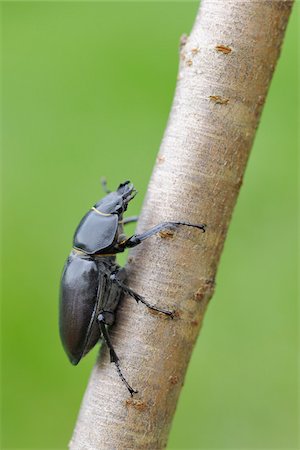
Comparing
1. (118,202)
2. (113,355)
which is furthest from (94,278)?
(113,355)

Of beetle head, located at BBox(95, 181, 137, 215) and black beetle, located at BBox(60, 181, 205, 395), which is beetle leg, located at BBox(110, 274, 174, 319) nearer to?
black beetle, located at BBox(60, 181, 205, 395)

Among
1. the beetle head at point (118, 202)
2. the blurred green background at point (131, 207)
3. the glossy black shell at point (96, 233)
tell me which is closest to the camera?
the glossy black shell at point (96, 233)

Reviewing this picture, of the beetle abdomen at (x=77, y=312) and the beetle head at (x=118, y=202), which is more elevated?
the beetle head at (x=118, y=202)

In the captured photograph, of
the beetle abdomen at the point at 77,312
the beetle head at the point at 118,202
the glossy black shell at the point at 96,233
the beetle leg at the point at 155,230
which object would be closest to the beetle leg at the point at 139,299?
the beetle leg at the point at 155,230

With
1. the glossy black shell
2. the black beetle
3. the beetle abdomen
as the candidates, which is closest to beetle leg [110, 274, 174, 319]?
the black beetle

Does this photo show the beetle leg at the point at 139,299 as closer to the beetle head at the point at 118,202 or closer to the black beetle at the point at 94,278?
the black beetle at the point at 94,278
